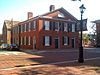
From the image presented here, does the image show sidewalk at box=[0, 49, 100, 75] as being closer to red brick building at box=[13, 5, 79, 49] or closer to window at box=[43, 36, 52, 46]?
red brick building at box=[13, 5, 79, 49]

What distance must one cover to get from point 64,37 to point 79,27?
2186 cm

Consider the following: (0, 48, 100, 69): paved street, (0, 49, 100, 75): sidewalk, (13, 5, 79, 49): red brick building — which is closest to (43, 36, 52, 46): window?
(13, 5, 79, 49): red brick building

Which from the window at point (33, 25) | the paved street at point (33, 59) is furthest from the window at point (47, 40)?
the paved street at point (33, 59)

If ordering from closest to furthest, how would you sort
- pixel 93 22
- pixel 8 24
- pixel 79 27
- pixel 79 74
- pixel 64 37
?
pixel 79 74 → pixel 79 27 → pixel 64 37 → pixel 93 22 → pixel 8 24

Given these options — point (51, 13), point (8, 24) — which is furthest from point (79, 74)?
point (8, 24)

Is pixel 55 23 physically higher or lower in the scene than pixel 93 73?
higher

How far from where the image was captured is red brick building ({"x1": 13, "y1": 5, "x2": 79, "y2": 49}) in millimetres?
35969

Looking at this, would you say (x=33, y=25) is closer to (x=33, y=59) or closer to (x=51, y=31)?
(x=51, y=31)

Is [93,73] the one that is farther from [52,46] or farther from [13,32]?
[13,32]

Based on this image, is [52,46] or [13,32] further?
[13,32]

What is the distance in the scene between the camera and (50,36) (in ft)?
122

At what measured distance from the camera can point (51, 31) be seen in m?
37.3

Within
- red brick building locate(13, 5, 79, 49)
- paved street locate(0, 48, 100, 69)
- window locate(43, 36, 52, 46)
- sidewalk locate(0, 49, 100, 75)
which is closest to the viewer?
sidewalk locate(0, 49, 100, 75)

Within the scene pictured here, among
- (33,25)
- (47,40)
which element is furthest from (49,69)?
(33,25)
